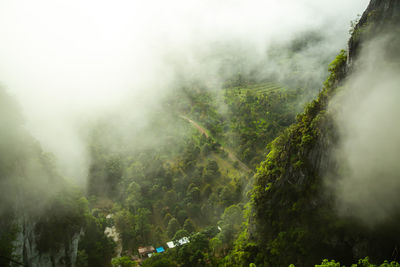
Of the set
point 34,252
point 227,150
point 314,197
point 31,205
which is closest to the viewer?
point 34,252

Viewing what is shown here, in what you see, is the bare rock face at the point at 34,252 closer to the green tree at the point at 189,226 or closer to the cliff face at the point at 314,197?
the green tree at the point at 189,226

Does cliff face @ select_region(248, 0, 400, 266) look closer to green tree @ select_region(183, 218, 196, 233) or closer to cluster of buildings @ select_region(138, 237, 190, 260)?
cluster of buildings @ select_region(138, 237, 190, 260)

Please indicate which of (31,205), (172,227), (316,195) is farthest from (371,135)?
(172,227)

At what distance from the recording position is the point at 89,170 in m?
68.2

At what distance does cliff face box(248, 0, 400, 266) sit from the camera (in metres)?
23.4

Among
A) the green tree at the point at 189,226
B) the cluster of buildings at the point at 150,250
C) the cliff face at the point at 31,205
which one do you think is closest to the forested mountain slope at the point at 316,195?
the cluster of buildings at the point at 150,250

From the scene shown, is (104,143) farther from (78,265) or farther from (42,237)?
(42,237)

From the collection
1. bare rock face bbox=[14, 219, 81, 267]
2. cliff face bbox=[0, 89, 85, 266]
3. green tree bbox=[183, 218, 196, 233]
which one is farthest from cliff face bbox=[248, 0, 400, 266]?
cliff face bbox=[0, 89, 85, 266]

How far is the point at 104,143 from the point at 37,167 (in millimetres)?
49662

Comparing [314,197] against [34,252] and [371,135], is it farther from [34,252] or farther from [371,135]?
[34,252]

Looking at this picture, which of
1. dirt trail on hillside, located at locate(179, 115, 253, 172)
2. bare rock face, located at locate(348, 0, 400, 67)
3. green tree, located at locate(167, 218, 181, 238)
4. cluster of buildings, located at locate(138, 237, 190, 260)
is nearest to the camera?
bare rock face, located at locate(348, 0, 400, 67)

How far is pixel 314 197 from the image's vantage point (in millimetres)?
27406

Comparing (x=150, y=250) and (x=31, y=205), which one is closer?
(x=31, y=205)

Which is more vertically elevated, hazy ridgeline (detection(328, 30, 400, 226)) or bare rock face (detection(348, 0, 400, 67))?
bare rock face (detection(348, 0, 400, 67))
